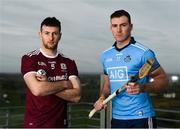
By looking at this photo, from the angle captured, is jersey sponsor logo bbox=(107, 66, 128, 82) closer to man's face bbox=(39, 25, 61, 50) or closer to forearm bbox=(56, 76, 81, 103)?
forearm bbox=(56, 76, 81, 103)

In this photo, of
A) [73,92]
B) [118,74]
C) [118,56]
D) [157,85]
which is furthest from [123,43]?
[73,92]

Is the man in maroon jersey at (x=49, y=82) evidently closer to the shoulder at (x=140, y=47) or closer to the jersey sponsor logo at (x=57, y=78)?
the jersey sponsor logo at (x=57, y=78)

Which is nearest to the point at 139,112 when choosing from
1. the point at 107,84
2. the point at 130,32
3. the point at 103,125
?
the point at 107,84

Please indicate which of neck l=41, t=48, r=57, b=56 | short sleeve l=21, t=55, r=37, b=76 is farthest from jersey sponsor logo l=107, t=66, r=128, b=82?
short sleeve l=21, t=55, r=37, b=76

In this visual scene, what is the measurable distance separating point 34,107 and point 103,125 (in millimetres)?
1600

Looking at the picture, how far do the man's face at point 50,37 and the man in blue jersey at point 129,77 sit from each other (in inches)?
19.4

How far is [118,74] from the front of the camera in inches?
145

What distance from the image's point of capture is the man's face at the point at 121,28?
3.66 m

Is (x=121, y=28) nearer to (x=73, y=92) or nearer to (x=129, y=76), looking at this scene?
(x=129, y=76)

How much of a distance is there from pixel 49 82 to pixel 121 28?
0.78 metres

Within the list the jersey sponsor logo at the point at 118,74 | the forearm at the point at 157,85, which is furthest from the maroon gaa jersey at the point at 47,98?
the forearm at the point at 157,85

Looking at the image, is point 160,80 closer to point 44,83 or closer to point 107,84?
point 107,84

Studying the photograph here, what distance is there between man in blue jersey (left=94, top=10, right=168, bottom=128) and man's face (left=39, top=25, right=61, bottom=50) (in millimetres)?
492

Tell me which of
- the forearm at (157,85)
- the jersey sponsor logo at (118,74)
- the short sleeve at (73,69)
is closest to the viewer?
the forearm at (157,85)
